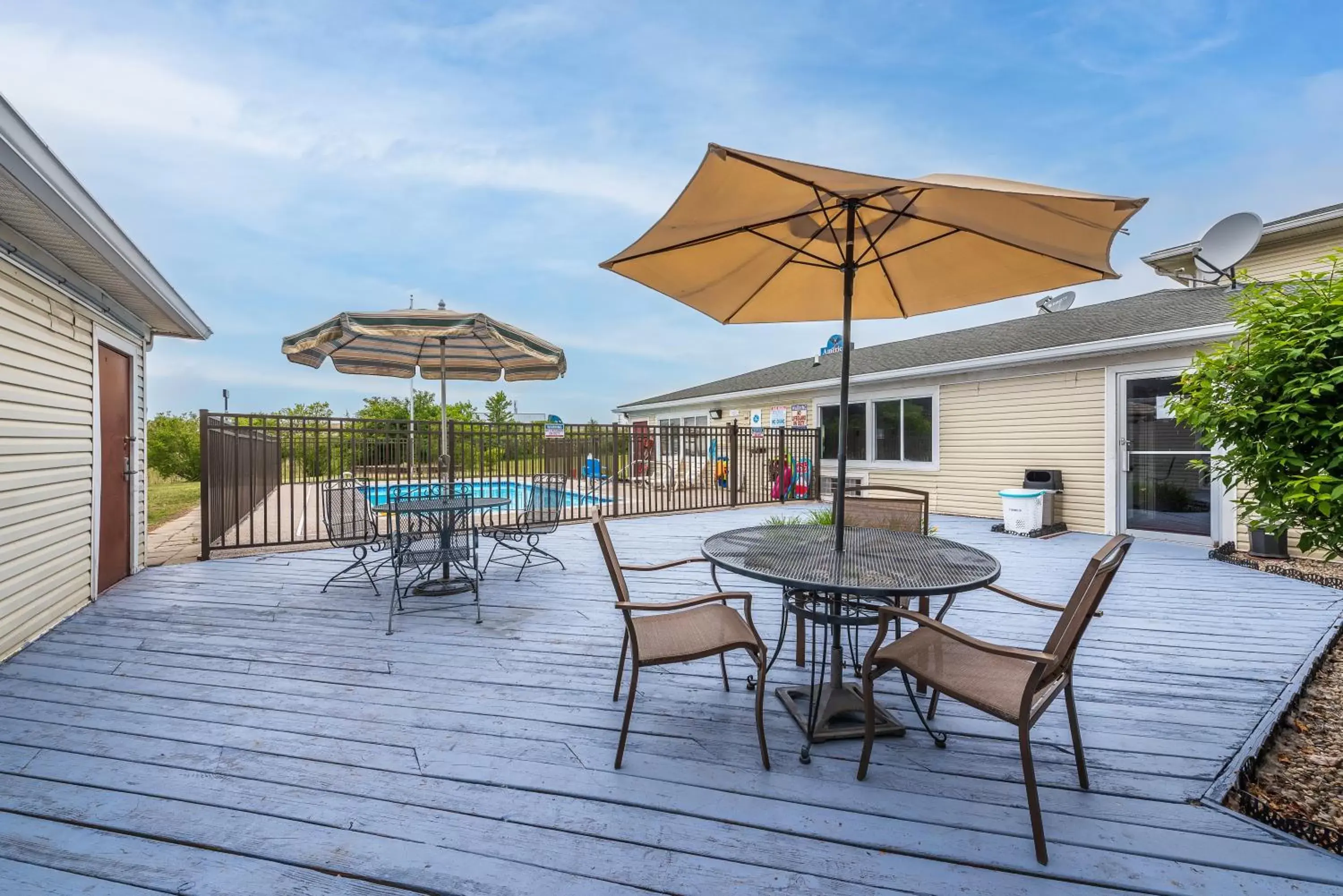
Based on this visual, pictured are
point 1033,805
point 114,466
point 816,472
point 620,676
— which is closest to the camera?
point 1033,805

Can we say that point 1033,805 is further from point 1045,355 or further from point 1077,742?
point 1045,355

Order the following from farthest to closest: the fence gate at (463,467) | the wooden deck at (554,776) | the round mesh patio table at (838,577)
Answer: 1. the fence gate at (463,467)
2. the round mesh patio table at (838,577)
3. the wooden deck at (554,776)

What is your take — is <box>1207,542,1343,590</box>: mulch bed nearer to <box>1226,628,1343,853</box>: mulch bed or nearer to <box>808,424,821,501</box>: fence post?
<box>1226,628,1343,853</box>: mulch bed

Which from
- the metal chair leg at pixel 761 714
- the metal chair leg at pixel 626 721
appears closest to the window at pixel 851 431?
the metal chair leg at pixel 761 714

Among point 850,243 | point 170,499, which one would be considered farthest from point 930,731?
point 170,499

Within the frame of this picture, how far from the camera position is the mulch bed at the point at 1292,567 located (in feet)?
15.8

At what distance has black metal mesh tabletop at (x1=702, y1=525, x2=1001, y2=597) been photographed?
1978 millimetres

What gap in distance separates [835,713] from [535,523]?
11.8 feet

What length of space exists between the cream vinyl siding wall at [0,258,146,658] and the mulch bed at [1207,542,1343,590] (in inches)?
366

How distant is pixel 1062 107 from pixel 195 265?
18.0 metres

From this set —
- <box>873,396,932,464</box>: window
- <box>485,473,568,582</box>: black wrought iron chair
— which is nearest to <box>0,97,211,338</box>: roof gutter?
<box>485,473,568,582</box>: black wrought iron chair

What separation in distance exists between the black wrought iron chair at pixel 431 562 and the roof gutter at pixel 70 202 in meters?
2.17

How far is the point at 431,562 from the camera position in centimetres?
429

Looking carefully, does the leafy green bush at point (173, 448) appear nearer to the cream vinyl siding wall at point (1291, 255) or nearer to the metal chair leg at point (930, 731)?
the metal chair leg at point (930, 731)
